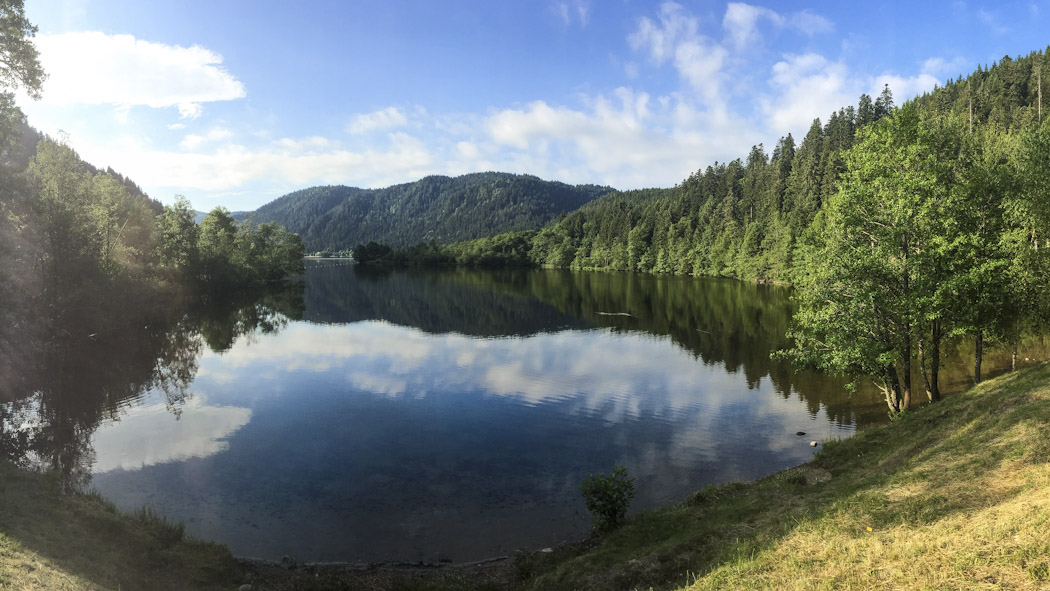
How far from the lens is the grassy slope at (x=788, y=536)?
7.84 metres

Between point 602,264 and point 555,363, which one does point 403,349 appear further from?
point 602,264

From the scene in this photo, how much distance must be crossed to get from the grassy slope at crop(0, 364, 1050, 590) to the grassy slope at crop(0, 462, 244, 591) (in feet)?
0.14

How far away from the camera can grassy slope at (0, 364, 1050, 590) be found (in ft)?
25.7

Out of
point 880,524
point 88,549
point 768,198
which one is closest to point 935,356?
point 880,524

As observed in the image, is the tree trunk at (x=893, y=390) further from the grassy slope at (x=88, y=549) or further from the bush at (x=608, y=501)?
the grassy slope at (x=88, y=549)

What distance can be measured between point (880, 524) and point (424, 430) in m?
19.9

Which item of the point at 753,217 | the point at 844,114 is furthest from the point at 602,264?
the point at 844,114

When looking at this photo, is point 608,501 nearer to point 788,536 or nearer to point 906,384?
point 788,536

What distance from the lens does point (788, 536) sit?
396 inches

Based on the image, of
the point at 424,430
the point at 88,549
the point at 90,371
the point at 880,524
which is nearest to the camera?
the point at 880,524

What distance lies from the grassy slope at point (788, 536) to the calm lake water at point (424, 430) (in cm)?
248

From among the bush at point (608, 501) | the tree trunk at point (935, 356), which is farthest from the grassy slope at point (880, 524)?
the tree trunk at point (935, 356)

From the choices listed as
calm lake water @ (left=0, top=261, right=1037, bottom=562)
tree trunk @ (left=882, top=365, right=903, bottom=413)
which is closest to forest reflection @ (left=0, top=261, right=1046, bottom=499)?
calm lake water @ (left=0, top=261, right=1037, bottom=562)

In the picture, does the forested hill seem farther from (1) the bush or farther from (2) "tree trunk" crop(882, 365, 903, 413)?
(1) the bush
